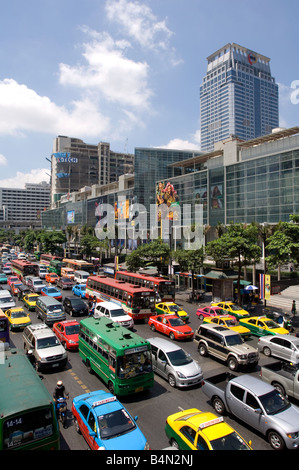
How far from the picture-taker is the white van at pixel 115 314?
21141 millimetres

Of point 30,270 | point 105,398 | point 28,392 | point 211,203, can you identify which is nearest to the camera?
point 28,392

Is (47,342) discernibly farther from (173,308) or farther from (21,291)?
(21,291)

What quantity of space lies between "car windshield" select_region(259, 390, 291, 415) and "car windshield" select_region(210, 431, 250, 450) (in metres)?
2.42

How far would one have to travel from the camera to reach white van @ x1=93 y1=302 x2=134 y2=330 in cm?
2114

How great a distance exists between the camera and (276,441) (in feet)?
31.0

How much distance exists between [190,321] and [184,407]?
14.0 m

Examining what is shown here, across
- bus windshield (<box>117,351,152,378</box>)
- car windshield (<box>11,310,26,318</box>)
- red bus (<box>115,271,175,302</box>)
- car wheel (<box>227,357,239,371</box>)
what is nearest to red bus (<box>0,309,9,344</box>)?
car windshield (<box>11,310,26,318</box>)

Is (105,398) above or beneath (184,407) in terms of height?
above

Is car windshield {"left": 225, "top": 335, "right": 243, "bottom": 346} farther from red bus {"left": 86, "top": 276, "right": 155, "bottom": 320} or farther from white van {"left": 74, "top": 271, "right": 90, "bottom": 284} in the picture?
white van {"left": 74, "top": 271, "right": 90, "bottom": 284}

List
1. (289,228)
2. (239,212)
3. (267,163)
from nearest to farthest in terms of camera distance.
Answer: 1. (289,228)
2. (267,163)
3. (239,212)

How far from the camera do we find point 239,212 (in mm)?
54781
